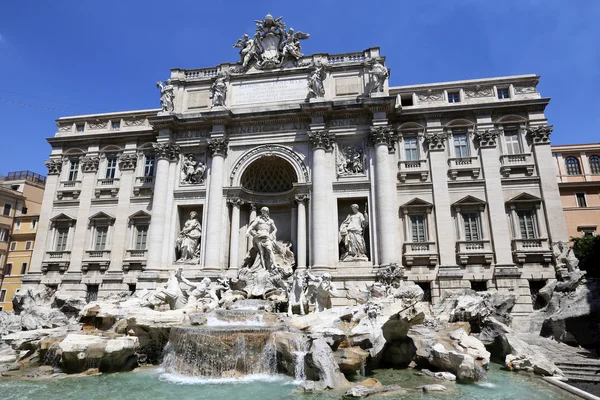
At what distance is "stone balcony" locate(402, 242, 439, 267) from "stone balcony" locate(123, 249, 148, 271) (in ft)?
50.5

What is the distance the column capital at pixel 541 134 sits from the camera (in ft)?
68.2

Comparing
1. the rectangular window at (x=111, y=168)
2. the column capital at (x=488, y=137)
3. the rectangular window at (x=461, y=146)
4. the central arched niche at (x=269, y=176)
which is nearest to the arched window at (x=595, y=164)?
the column capital at (x=488, y=137)

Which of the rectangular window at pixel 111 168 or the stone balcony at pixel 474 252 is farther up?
the rectangular window at pixel 111 168

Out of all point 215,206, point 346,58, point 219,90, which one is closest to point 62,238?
point 215,206

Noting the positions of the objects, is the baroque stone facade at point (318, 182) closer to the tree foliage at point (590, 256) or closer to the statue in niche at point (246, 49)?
the statue in niche at point (246, 49)

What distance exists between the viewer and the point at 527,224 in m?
20.2

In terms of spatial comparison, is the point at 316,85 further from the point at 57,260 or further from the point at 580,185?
the point at 580,185

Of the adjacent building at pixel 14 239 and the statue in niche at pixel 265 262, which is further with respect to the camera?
the adjacent building at pixel 14 239

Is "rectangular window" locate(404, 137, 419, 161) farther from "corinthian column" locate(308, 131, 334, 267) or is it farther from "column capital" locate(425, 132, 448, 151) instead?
"corinthian column" locate(308, 131, 334, 267)

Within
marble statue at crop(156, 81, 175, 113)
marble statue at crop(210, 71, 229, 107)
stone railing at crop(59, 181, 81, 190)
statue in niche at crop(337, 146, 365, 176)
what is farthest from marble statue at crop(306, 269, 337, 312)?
stone railing at crop(59, 181, 81, 190)

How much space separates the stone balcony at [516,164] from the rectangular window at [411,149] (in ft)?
15.3

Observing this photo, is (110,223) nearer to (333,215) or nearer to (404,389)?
(333,215)

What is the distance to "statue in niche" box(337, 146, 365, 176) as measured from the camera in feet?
71.1

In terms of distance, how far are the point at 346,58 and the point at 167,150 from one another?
41.1 ft
